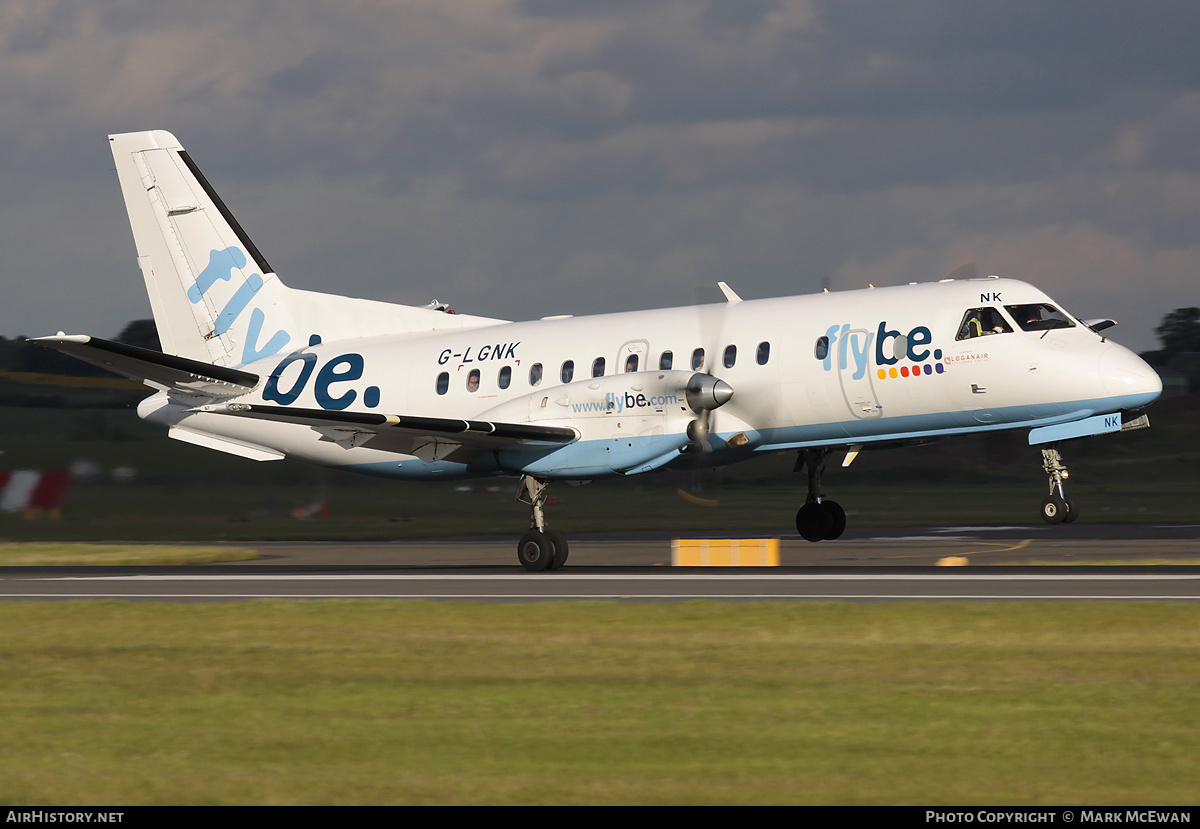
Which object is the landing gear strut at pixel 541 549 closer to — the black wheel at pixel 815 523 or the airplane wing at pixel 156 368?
the black wheel at pixel 815 523

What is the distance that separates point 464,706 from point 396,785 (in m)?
2.44

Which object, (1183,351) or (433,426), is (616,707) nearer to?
(433,426)

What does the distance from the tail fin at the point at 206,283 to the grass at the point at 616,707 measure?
14.0 m

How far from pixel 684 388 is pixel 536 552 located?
3.72m

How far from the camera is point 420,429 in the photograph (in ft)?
72.8

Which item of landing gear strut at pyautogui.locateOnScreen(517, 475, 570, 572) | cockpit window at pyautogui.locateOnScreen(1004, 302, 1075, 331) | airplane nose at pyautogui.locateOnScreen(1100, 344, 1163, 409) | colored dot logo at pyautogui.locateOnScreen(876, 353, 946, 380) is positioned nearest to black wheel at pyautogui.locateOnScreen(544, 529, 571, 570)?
landing gear strut at pyautogui.locateOnScreen(517, 475, 570, 572)

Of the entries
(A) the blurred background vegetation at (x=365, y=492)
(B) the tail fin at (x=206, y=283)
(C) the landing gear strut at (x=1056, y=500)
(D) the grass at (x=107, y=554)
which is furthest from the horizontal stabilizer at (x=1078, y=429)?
(D) the grass at (x=107, y=554)

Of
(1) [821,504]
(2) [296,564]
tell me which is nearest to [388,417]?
(2) [296,564]

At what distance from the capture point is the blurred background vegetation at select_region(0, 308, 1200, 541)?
1319 inches

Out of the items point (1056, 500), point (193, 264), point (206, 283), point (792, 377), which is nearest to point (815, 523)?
point (792, 377)

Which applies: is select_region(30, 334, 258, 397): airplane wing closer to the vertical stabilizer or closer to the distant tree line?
the vertical stabilizer

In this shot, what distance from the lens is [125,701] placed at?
10375 millimetres
